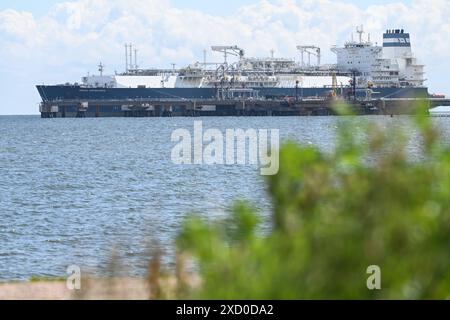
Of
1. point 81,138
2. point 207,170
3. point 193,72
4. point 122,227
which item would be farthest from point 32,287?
point 193,72

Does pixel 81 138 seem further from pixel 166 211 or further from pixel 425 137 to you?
pixel 425 137

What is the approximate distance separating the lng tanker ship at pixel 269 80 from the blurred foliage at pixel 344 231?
119046mm

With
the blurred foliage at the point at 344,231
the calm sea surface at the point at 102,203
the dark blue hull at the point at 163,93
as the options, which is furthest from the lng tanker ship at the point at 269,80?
the blurred foliage at the point at 344,231

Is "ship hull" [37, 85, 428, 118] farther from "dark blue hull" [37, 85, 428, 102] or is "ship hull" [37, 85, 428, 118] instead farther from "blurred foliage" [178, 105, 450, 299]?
"blurred foliage" [178, 105, 450, 299]

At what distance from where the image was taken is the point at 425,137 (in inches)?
223

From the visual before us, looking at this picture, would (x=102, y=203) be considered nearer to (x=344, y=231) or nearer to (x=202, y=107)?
(x=344, y=231)

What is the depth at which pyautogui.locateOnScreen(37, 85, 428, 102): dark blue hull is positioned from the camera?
416 ft

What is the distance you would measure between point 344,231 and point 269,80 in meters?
124

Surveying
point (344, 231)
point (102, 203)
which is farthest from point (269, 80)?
point (344, 231)

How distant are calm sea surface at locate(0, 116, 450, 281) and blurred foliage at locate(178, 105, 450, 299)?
35 centimetres

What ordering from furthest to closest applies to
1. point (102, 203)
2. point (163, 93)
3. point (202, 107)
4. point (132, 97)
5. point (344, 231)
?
point (132, 97)
point (163, 93)
point (202, 107)
point (102, 203)
point (344, 231)

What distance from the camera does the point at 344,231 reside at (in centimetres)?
522

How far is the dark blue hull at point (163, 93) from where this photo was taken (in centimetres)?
12688

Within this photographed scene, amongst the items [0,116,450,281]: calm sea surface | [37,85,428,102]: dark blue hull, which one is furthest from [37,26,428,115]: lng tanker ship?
[0,116,450,281]: calm sea surface
